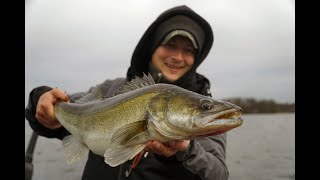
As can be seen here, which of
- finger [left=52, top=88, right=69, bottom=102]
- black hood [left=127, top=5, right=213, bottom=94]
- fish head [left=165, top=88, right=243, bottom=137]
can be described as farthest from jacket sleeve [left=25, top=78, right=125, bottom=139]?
fish head [left=165, top=88, right=243, bottom=137]

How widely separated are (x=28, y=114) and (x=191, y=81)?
2.24m

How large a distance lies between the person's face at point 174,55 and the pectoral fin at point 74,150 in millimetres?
1671

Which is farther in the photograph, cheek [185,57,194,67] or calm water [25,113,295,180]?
calm water [25,113,295,180]

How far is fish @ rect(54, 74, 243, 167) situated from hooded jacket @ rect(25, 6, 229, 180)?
2.20 ft

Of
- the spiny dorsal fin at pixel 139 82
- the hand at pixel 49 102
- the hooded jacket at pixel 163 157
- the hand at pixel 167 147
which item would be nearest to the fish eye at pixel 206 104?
the hand at pixel 167 147

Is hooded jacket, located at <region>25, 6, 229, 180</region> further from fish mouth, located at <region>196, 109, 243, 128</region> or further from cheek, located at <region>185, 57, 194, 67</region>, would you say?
fish mouth, located at <region>196, 109, 243, 128</region>

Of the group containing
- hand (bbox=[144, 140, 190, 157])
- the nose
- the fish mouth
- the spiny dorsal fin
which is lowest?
hand (bbox=[144, 140, 190, 157])

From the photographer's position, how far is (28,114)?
15.0ft

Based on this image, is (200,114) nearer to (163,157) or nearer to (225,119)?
(225,119)

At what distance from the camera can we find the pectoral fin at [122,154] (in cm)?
276

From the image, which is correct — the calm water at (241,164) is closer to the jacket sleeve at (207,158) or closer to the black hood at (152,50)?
the black hood at (152,50)

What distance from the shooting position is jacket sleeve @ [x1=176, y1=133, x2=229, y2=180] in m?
3.49
